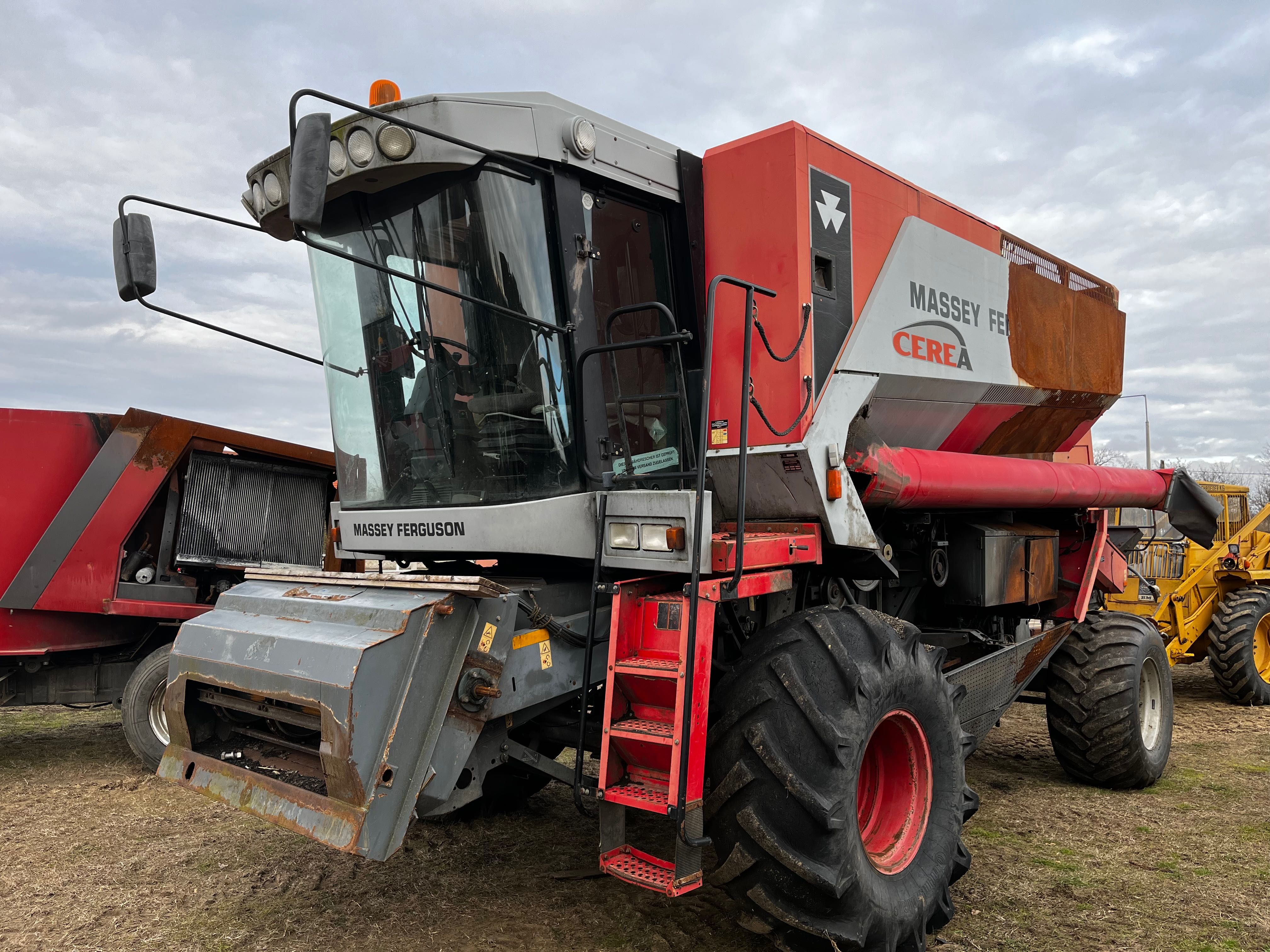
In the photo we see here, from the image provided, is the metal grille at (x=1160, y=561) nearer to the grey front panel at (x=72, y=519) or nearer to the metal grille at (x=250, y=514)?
the metal grille at (x=250, y=514)

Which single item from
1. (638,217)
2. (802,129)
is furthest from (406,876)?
(802,129)

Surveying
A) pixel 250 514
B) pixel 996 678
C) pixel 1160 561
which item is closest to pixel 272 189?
pixel 250 514

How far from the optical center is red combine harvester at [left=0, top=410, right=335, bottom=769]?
6.29 m

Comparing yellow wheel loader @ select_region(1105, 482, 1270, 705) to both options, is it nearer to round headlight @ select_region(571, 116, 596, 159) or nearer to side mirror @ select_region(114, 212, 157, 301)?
round headlight @ select_region(571, 116, 596, 159)

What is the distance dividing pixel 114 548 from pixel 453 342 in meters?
4.20

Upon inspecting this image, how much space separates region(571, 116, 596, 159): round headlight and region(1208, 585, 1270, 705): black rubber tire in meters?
8.16

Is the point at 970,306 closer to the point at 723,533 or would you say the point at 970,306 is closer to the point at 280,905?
the point at 723,533

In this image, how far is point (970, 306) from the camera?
16.3 ft

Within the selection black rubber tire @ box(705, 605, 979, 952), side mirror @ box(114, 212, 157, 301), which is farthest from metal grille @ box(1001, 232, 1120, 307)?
side mirror @ box(114, 212, 157, 301)

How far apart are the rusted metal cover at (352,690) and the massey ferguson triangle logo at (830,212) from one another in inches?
88.2

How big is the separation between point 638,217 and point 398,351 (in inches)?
46.3

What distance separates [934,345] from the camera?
4.62m

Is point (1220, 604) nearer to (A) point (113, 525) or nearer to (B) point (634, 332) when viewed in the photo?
(B) point (634, 332)

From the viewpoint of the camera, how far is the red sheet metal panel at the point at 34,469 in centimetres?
625
